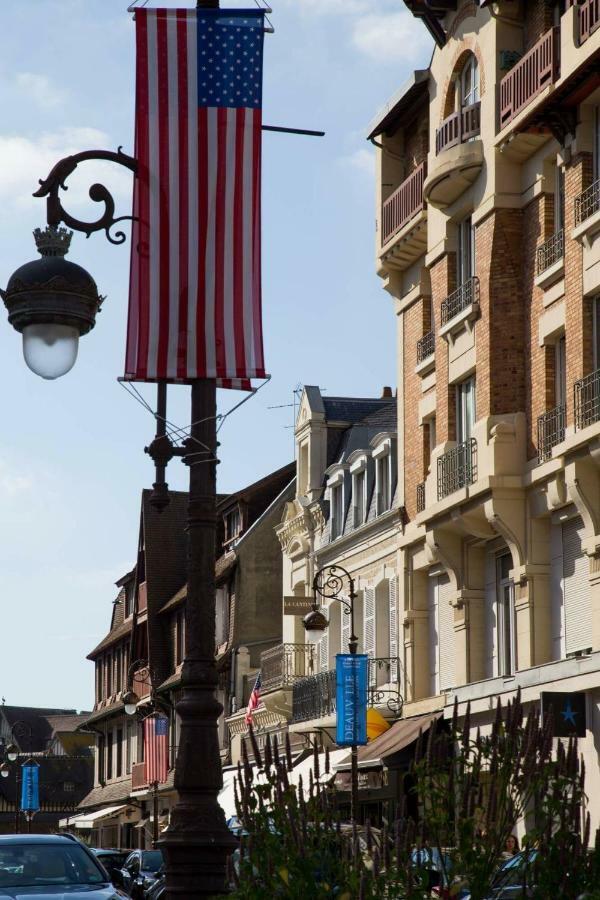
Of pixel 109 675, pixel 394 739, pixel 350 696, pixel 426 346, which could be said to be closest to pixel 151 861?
pixel 350 696

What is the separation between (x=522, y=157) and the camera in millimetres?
29812

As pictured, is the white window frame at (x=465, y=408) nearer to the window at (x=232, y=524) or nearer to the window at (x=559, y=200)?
the window at (x=559, y=200)

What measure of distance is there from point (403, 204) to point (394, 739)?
11121mm

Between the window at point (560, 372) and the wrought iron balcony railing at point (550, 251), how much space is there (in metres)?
1.34

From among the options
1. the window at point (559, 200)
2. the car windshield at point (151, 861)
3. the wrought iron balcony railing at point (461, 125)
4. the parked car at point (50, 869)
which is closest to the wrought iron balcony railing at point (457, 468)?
the window at point (559, 200)

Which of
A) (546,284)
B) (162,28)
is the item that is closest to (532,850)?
(162,28)

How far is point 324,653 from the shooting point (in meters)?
42.9

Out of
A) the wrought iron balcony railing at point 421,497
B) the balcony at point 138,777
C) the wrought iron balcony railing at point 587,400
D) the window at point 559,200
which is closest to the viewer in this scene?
the wrought iron balcony railing at point 587,400

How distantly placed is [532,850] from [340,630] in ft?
111

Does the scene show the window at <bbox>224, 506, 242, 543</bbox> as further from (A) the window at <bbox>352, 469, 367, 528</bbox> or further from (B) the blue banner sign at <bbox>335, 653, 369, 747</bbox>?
(B) the blue banner sign at <bbox>335, 653, 369, 747</bbox>

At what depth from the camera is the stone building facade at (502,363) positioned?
27.0 meters

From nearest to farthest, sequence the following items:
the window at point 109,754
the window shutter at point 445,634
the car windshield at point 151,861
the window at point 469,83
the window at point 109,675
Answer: the window at point 469,83 < the car windshield at point 151,861 < the window shutter at point 445,634 < the window at point 109,754 < the window at point 109,675

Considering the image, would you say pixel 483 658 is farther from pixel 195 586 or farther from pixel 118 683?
pixel 118 683

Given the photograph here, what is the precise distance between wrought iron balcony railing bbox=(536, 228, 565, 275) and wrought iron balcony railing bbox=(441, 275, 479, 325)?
199 centimetres
